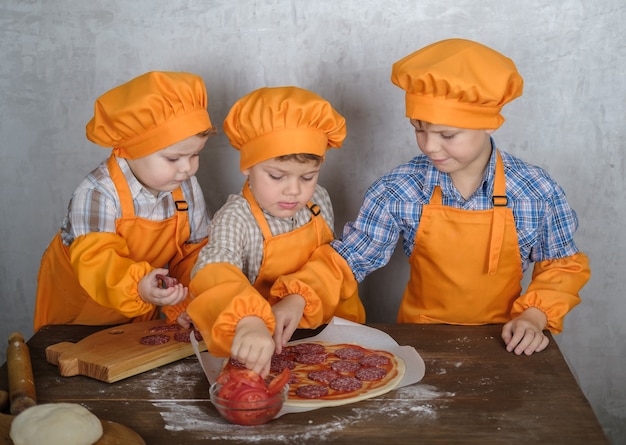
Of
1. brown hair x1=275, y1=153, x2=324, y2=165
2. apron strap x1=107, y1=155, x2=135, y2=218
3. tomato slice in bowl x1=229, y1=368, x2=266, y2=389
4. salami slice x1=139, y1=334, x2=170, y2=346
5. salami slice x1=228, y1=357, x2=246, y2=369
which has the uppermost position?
brown hair x1=275, y1=153, x2=324, y2=165

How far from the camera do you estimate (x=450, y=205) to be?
206 cm

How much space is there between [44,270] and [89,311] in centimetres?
19

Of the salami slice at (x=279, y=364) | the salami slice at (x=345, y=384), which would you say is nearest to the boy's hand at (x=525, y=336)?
the salami slice at (x=345, y=384)

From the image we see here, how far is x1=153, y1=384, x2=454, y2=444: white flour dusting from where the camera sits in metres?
1.43

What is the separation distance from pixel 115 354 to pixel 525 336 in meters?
0.92

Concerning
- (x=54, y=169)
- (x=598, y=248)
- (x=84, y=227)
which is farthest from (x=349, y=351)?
(x=54, y=169)

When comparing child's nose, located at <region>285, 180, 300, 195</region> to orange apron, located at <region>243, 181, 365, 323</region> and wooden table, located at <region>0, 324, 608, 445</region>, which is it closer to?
orange apron, located at <region>243, 181, 365, 323</region>

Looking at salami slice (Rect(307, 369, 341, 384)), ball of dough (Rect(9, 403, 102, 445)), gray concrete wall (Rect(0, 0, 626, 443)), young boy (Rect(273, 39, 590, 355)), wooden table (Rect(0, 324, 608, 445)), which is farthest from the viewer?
gray concrete wall (Rect(0, 0, 626, 443))

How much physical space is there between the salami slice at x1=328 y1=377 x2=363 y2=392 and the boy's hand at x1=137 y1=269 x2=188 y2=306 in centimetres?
45

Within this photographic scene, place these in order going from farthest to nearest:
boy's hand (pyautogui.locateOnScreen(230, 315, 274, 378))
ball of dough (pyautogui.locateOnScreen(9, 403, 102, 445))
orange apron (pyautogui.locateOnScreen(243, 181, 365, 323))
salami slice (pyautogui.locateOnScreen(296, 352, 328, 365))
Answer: orange apron (pyautogui.locateOnScreen(243, 181, 365, 323)), salami slice (pyautogui.locateOnScreen(296, 352, 328, 365)), boy's hand (pyautogui.locateOnScreen(230, 315, 274, 378)), ball of dough (pyautogui.locateOnScreen(9, 403, 102, 445))

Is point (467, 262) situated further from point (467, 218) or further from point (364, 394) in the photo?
point (364, 394)

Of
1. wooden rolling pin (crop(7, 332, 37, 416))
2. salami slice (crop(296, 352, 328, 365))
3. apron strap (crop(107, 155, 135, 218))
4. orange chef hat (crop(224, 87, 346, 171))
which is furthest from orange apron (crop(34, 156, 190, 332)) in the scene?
salami slice (crop(296, 352, 328, 365))

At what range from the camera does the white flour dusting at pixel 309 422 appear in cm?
143

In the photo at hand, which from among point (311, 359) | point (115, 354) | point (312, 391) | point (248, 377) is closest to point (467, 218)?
point (311, 359)
